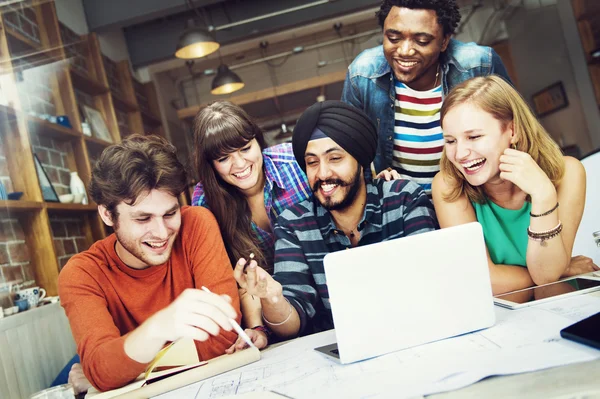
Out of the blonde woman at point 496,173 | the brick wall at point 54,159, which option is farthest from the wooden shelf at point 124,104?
the blonde woman at point 496,173

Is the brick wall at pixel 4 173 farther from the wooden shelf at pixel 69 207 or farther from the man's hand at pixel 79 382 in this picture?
the man's hand at pixel 79 382

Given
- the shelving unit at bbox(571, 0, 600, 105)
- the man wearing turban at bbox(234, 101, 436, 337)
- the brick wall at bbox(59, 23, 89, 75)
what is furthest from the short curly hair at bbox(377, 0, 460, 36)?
the shelving unit at bbox(571, 0, 600, 105)

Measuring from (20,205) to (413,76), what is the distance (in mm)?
1853

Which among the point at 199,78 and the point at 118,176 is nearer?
the point at 118,176

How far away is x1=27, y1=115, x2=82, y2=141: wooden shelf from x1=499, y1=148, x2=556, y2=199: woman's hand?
2.35 m

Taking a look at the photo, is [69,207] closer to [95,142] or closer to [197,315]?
[95,142]

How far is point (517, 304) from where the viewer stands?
3.99 feet

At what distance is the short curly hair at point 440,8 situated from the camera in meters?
1.98

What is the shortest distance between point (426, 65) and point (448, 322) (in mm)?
1270

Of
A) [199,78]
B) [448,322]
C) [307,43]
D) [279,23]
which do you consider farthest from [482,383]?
[199,78]

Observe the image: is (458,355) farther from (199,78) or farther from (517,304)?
(199,78)

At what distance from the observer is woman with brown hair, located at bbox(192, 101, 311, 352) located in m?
1.92

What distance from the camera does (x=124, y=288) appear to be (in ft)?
5.29

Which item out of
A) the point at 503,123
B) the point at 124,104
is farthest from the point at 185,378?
the point at 124,104
